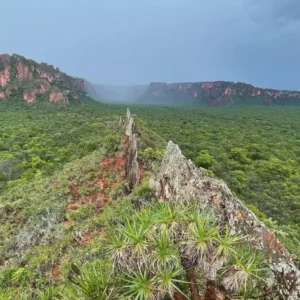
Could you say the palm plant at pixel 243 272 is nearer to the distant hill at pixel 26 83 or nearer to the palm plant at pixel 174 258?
the palm plant at pixel 174 258

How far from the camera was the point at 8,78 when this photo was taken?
93750 mm

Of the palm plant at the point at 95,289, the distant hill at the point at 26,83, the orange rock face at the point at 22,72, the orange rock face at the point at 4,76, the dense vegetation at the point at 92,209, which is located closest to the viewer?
the palm plant at the point at 95,289

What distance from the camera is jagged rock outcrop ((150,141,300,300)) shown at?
5.37 m

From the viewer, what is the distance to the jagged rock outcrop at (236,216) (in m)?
5.37

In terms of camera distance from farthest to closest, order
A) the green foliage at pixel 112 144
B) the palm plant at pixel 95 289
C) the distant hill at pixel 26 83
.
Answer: the distant hill at pixel 26 83, the green foliage at pixel 112 144, the palm plant at pixel 95 289

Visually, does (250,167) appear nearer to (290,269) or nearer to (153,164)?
(153,164)

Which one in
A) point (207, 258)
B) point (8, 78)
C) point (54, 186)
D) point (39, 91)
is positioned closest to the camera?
point (207, 258)

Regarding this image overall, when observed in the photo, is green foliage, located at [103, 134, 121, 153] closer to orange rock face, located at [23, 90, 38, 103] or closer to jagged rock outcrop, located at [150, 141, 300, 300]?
jagged rock outcrop, located at [150, 141, 300, 300]

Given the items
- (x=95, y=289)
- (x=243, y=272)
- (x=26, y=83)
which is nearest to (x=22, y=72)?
(x=26, y=83)

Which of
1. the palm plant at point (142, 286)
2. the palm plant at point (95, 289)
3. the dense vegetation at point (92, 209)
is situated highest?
the palm plant at point (142, 286)

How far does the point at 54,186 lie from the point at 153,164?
6034 millimetres

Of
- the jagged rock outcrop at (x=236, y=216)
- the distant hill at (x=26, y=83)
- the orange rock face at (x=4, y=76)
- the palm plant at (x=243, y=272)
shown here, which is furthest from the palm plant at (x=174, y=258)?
the orange rock face at (x=4, y=76)

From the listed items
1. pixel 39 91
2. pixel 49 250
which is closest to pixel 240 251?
pixel 49 250

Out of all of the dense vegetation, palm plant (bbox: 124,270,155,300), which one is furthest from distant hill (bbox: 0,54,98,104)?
palm plant (bbox: 124,270,155,300)
